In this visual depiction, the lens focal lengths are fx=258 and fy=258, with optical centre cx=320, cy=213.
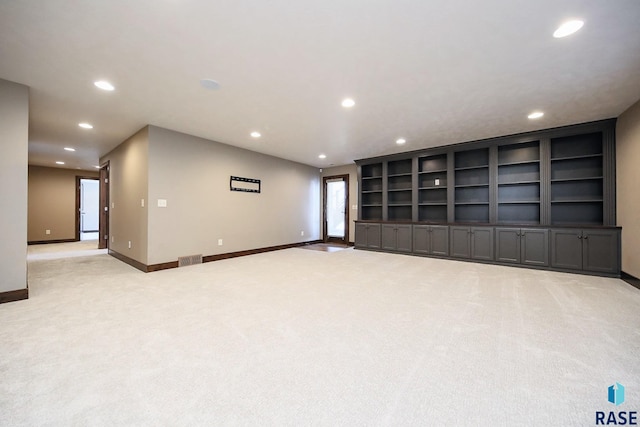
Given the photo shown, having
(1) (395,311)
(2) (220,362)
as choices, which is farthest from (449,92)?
(2) (220,362)

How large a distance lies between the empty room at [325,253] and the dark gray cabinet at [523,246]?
Answer: 4 centimetres

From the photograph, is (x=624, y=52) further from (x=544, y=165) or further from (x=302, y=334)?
(x=302, y=334)

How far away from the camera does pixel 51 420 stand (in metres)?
1.29

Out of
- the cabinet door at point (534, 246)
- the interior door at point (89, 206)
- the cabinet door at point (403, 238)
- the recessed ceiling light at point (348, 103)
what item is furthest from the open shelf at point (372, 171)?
the interior door at point (89, 206)

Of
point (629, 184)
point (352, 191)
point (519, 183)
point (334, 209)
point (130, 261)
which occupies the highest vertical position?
point (352, 191)

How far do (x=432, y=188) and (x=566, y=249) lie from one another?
260cm

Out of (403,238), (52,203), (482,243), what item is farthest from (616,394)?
(52,203)

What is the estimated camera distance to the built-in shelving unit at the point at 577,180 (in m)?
4.56

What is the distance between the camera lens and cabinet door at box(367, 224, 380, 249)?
6.82 meters

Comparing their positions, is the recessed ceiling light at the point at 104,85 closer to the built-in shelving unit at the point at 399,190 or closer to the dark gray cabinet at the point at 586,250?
the built-in shelving unit at the point at 399,190

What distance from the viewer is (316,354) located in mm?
1880

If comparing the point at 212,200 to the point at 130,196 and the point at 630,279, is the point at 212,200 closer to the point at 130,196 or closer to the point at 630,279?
the point at 130,196

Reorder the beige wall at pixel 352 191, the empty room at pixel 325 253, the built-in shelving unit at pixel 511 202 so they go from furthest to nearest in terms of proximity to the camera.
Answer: the beige wall at pixel 352 191 → the built-in shelving unit at pixel 511 202 → the empty room at pixel 325 253

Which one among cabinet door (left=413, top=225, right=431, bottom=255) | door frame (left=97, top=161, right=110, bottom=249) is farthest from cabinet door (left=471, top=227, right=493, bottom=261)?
door frame (left=97, top=161, right=110, bottom=249)
